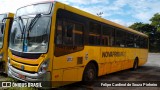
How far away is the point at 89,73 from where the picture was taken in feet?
31.9

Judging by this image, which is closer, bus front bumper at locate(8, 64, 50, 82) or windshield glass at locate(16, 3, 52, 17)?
bus front bumper at locate(8, 64, 50, 82)

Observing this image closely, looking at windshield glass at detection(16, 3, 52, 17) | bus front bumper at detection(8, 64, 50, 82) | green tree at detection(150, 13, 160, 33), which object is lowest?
bus front bumper at detection(8, 64, 50, 82)

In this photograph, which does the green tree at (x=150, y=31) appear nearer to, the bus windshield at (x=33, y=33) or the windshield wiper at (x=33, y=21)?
the bus windshield at (x=33, y=33)

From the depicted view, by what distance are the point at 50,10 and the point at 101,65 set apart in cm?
423

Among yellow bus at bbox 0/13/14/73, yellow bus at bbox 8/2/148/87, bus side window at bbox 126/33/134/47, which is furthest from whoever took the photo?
bus side window at bbox 126/33/134/47

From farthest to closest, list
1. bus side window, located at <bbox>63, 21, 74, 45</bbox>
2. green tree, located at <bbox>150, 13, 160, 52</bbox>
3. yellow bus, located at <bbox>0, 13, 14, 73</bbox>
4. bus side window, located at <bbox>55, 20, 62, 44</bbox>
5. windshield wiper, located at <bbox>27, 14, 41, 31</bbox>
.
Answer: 1. green tree, located at <bbox>150, 13, 160, 52</bbox>
2. yellow bus, located at <bbox>0, 13, 14, 73</bbox>
3. bus side window, located at <bbox>63, 21, 74, 45</bbox>
4. windshield wiper, located at <bbox>27, 14, 41, 31</bbox>
5. bus side window, located at <bbox>55, 20, 62, 44</bbox>

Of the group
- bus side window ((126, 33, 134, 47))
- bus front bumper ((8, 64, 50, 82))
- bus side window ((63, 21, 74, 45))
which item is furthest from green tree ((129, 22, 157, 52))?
bus front bumper ((8, 64, 50, 82))

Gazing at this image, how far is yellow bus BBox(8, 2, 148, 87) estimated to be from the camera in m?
7.26

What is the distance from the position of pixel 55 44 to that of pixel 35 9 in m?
1.54

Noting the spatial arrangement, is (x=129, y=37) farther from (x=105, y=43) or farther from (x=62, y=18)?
(x=62, y=18)

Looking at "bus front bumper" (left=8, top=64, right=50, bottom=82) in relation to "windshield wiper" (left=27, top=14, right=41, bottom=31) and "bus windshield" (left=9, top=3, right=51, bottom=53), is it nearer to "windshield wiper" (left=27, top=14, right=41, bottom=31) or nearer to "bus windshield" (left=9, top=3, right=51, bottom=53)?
"bus windshield" (left=9, top=3, right=51, bottom=53)

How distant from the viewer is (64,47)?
25.7 ft

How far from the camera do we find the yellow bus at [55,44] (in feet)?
23.8

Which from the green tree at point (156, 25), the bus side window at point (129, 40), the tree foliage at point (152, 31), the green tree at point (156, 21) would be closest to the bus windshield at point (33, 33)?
the bus side window at point (129, 40)
